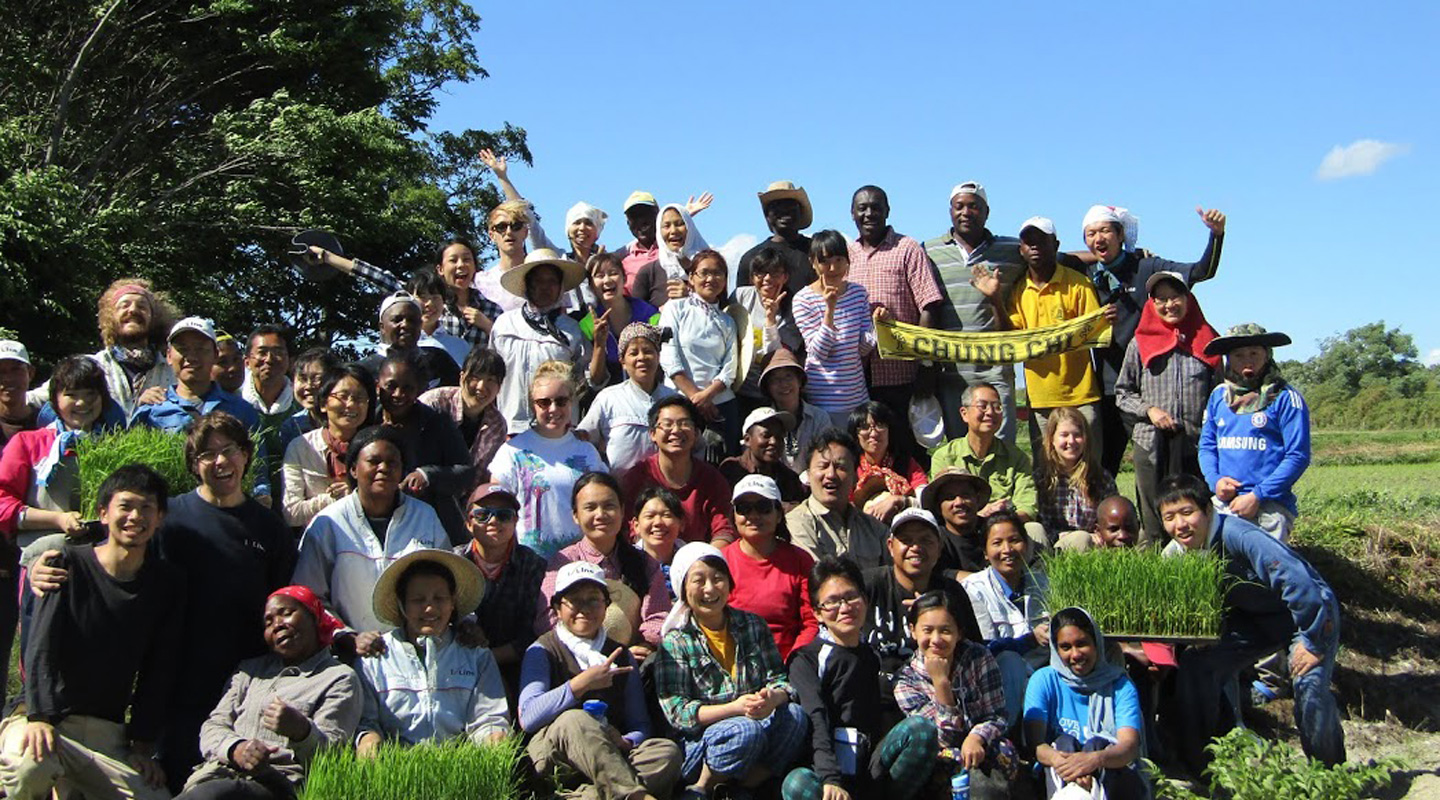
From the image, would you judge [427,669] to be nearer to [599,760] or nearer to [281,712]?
[281,712]

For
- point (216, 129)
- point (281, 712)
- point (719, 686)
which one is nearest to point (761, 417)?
point (719, 686)

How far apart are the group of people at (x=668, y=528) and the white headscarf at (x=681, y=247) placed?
2.5 inches

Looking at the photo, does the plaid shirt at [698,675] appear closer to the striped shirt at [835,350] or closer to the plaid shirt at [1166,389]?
the striped shirt at [835,350]

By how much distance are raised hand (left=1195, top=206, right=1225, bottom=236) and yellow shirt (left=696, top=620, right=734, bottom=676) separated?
16.8ft

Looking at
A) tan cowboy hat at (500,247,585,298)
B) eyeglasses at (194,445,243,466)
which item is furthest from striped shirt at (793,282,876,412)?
eyeglasses at (194,445,243,466)

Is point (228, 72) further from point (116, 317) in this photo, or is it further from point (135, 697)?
point (135, 697)

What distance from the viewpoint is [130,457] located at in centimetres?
585

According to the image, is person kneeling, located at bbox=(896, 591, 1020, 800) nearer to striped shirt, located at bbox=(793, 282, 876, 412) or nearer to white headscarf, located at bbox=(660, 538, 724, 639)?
white headscarf, located at bbox=(660, 538, 724, 639)

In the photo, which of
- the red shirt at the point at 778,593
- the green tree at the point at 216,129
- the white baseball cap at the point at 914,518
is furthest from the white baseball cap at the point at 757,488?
the green tree at the point at 216,129

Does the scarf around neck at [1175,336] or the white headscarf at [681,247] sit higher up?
the white headscarf at [681,247]

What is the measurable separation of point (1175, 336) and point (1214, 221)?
102 cm

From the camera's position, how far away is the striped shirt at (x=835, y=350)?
8.66m

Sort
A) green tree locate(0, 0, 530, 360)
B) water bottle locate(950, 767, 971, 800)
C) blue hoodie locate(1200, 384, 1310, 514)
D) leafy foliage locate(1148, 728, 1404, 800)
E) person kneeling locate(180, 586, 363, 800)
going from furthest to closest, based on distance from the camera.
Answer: green tree locate(0, 0, 530, 360)
blue hoodie locate(1200, 384, 1310, 514)
water bottle locate(950, 767, 971, 800)
person kneeling locate(180, 586, 363, 800)
leafy foliage locate(1148, 728, 1404, 800)

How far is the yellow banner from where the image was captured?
8.83 meters
